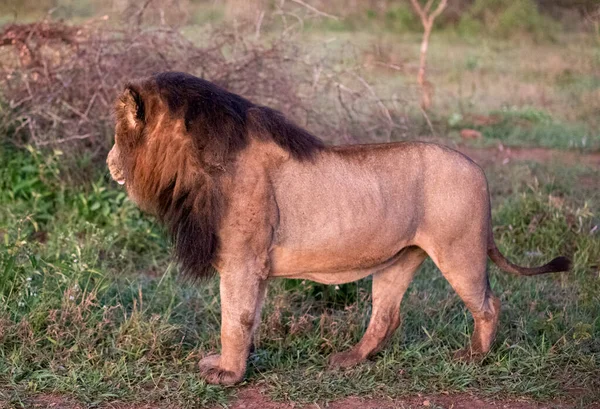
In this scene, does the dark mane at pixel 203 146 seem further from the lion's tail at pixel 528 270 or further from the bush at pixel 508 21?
the bush at pixel 508 21

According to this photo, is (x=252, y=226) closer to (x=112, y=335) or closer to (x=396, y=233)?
(x=396, y=233)

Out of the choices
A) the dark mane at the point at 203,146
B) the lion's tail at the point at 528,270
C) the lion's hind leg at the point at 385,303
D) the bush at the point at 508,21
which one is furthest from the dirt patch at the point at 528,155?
the bush at the point at 508,21

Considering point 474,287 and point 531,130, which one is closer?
point 474,287

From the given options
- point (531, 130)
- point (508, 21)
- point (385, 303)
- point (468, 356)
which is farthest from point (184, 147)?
point (508, 21)

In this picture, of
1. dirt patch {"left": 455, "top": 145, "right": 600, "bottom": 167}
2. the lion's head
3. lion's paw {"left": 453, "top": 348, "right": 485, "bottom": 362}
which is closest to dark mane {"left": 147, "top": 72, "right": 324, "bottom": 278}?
the lion's head

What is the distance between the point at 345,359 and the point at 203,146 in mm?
1370

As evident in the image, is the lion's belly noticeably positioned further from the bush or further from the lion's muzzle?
the bush

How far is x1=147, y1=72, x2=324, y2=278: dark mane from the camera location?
3.69 metres

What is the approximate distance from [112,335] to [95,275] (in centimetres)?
69

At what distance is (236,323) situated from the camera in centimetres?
381

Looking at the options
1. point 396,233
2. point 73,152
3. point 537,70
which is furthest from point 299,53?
point 537,70

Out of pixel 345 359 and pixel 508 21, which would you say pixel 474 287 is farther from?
pixel 508 21

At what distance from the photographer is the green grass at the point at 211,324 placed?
3.93m

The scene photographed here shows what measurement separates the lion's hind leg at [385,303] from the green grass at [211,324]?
0.30 feet
